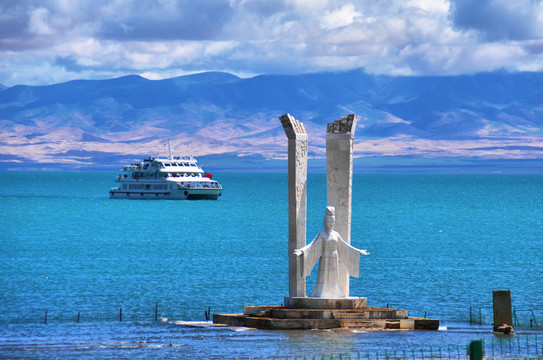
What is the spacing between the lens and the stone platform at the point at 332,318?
30828 millimetres

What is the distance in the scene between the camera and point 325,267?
31.7m

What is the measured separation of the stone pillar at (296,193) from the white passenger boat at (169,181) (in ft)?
359

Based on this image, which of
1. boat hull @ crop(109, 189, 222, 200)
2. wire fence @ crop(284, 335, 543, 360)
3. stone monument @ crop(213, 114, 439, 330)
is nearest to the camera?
wire fence @ crop(284, 335, 543, 360)

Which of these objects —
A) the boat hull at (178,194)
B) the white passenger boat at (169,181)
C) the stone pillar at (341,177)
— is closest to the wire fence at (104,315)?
the stone pillar at (341,177)

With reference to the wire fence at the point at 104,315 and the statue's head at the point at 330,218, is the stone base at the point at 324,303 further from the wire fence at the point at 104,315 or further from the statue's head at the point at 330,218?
the wire fence at the point at 104,315

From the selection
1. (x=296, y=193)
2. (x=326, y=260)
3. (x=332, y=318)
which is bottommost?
(x=332, y=318)

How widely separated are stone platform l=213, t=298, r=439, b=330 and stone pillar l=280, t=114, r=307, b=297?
717mm

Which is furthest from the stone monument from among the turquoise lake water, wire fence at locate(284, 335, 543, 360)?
wire fence at locate(284, 335, 543, 360)

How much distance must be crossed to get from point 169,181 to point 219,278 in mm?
91583

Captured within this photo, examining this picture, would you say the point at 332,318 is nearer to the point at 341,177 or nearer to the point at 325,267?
the point at 325,267

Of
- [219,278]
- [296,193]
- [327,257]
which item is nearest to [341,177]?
[296,193]

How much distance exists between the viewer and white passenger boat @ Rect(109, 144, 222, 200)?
143 metres

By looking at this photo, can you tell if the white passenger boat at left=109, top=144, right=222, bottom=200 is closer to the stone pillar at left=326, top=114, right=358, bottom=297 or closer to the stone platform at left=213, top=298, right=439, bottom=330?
the stone pillar at left=326, top=114, right=358, bottom=297

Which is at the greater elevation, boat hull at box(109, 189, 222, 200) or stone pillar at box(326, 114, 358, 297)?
boat hull at box(109, 189, 222, 200)
